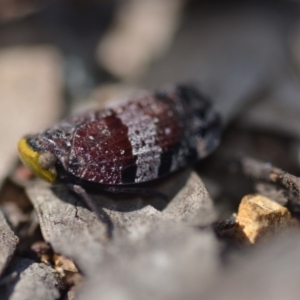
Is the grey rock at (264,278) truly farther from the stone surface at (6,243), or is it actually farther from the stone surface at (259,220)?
the stone surface at (6,243)

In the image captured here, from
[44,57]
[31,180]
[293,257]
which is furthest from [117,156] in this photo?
[44,57]

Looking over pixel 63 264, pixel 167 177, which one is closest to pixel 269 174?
pixel 167 177

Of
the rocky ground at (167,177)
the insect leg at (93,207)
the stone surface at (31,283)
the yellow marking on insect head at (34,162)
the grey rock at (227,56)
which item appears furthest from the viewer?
the grey rock at (227,56)

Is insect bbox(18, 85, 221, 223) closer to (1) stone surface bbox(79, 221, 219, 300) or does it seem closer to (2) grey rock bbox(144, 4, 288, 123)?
(1) stone surface bbox(79, 221, 219, 300)

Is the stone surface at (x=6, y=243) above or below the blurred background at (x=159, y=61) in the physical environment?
below

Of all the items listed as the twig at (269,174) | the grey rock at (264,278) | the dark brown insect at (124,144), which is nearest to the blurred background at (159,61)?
the twig at (269,174)

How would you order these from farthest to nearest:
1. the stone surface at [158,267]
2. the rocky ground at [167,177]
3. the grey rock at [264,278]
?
the rocky ground at [167,177] → the stone surface at [158,267] → the grey rock at [264,278]

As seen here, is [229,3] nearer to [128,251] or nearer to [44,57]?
[44,57]

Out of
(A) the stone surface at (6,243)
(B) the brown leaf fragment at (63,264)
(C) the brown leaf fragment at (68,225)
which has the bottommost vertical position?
(B) the brown leaf fragment at (63,264)
